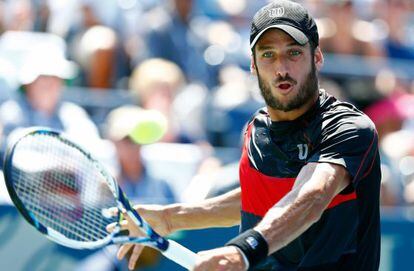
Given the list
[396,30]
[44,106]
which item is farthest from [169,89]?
[396,30]

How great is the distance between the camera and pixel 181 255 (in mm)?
3988

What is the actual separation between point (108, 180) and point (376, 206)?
1189 millimetres

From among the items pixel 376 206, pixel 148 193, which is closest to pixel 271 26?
pixel 376 206

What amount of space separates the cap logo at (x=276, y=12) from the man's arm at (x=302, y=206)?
66cm

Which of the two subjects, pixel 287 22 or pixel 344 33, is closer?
pixel 287 22

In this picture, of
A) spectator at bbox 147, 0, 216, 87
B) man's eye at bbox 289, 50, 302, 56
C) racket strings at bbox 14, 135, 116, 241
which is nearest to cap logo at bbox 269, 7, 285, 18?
man's eye at bbox 289, 50, 302, 56

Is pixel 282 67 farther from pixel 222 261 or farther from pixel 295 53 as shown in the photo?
pixel 222 261

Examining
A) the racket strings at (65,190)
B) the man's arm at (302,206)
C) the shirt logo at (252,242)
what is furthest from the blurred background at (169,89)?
the shirt logo at (252,242)

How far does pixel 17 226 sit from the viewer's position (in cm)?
678

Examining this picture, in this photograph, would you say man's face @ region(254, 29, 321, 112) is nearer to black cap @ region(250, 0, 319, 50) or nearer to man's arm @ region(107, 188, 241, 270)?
black cap @ region(250, 0, 319, 50)

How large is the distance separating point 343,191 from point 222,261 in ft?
2.29

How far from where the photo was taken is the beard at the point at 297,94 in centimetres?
407

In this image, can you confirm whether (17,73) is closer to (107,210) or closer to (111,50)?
(111,50)

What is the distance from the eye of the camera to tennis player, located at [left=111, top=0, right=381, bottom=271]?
3775 mm
